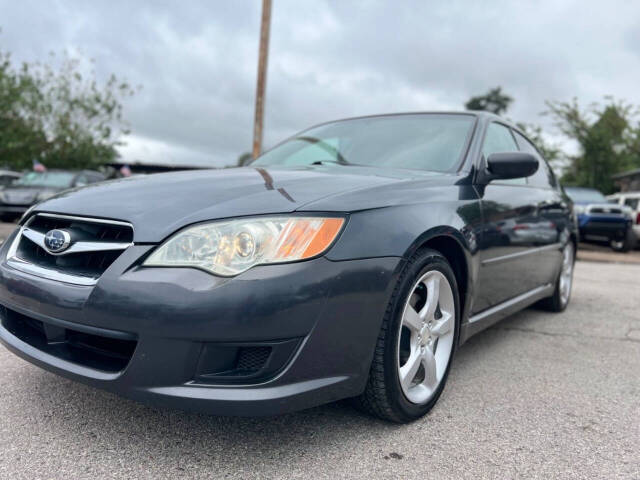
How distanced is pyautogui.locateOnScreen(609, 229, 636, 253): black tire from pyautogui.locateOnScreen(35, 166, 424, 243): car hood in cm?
1259

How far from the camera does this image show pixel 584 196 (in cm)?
1419

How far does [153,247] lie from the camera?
1.71 metres

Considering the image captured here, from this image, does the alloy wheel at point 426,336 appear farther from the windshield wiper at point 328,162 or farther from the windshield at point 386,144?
the windshield wiper at point 328,162

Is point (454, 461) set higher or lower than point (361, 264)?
lower

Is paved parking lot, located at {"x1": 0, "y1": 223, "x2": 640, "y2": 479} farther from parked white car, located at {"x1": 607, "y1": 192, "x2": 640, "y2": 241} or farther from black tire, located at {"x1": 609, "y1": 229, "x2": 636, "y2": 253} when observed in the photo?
parked white car, located at {"x1": 607, "y1": 192, "x2": 640, "y2": 241}

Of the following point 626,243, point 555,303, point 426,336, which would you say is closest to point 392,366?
point 426,336

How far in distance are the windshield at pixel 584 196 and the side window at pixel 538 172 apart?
1067 centimetres

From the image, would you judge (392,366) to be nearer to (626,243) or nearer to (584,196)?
(626,243)

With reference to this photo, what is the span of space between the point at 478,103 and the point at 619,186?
29.2m

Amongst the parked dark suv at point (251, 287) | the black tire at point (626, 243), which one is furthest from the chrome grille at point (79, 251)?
the black tire at point (626, 243)

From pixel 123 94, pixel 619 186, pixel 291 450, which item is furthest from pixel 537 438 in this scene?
pixel 619 186

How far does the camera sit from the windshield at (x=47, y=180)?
12156 mm

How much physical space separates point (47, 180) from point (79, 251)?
11.9 metres

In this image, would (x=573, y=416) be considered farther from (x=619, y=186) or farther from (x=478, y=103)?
(x=478, y=103)
